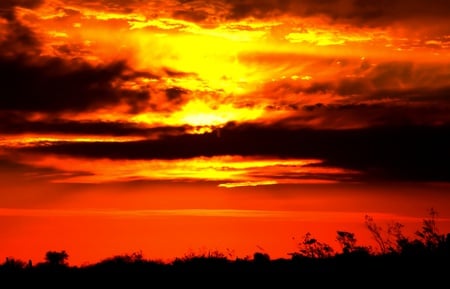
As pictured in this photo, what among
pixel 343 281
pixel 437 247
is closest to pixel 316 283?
pixel 343 281

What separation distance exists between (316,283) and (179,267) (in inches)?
253

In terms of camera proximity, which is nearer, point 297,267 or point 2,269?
point 297,267

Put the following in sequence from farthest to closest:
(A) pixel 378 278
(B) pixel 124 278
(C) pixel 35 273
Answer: (C) pixel 35 273 < (B) pixel 124 278 < (A) pixel 378 278

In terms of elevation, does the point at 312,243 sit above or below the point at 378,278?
above

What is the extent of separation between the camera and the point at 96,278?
27953 millimetres

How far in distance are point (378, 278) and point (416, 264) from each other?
1.89 meters

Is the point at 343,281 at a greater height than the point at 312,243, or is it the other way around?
the point at 312,243

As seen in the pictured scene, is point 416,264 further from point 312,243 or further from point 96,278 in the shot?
point 96,278

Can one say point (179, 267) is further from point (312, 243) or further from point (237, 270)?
point (312, 243)

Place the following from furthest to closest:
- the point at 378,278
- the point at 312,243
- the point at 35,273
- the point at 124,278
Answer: the point at 312,243 < the point at 35,273 < the point at 124,278 < the point at 378,278

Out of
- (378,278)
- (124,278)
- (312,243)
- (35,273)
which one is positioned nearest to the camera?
(378,278)

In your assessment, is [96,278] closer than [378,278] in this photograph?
No


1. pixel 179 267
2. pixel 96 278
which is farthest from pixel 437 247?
pixel 96 278

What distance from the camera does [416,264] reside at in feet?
84.9
